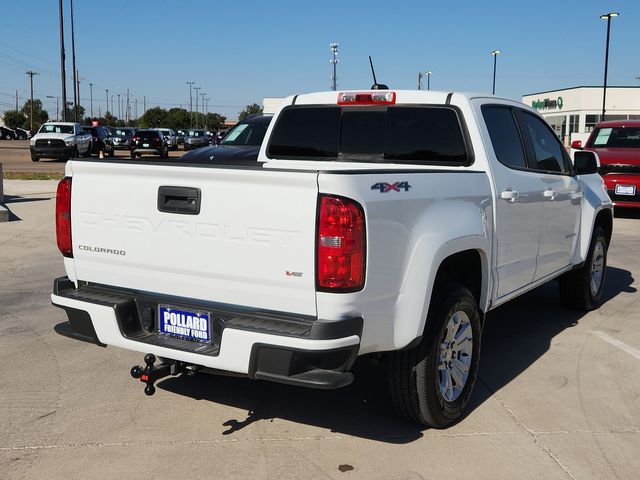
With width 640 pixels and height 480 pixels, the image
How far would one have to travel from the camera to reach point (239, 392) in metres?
4.74

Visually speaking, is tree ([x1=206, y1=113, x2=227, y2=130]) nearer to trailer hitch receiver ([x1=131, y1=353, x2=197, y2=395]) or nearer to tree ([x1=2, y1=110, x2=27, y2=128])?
tree ([x1=2, y1=110, x2=27, y2=128])

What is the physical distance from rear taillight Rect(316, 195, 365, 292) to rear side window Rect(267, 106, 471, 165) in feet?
5.42

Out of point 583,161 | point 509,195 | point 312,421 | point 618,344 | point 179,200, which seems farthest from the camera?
point 583,161

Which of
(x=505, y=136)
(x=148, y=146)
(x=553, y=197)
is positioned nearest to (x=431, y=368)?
(x=505, y=136)

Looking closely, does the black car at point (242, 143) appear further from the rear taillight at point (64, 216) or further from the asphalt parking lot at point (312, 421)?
the rear taillight at point (64, 216)

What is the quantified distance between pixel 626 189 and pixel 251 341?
492 inches

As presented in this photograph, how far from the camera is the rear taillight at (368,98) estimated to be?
195 inches

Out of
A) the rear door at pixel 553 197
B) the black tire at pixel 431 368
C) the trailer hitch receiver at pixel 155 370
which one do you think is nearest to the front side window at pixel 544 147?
the rear door at pixel 553 197

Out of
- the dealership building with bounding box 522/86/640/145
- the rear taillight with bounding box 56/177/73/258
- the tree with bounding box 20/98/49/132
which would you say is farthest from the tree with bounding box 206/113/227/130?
the rear taillight with bounding box 56/177/73/258

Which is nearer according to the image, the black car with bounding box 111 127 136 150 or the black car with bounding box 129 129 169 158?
the black car with bounding box 129 129 169 158

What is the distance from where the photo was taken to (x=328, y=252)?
10.6ft

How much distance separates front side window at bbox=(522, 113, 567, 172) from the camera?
5477 millimetres

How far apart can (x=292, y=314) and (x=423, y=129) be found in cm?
204

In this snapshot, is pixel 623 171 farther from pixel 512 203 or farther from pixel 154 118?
pixel 154 118
